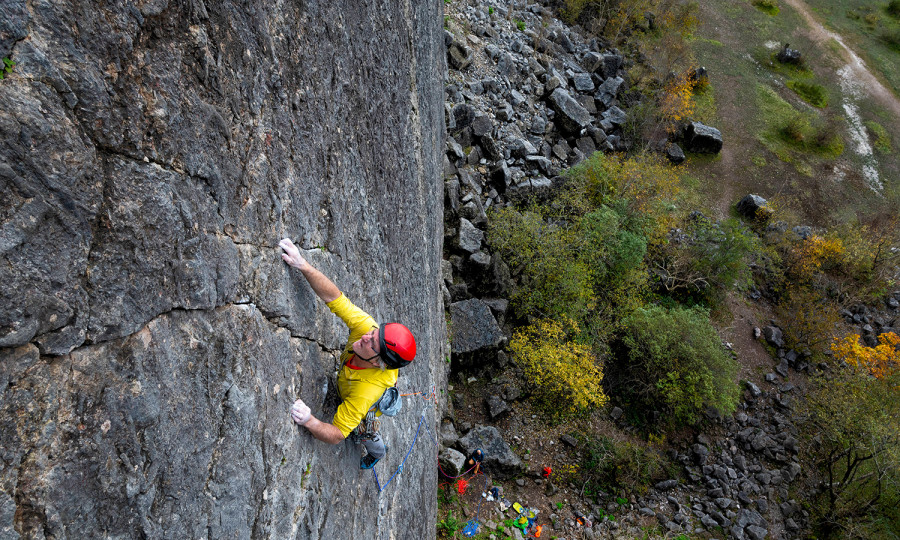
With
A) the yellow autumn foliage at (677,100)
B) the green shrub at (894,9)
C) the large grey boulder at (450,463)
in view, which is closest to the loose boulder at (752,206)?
the yellow autumn foliage at (677,100)

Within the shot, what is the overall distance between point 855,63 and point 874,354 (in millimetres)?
24199

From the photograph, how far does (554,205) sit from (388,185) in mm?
12084

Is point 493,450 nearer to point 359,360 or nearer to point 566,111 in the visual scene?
point 359,360

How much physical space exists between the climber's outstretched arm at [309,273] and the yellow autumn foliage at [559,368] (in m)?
10.4

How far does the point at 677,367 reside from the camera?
14.3 metres

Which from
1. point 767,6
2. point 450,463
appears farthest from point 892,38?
point 450,463

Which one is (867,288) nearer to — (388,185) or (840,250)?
(840,250)

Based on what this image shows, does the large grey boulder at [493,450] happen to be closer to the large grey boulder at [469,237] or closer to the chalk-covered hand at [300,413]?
the large grey boulder at [469,237]

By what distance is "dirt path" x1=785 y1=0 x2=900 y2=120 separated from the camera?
27.6m

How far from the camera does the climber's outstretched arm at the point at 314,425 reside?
3.26 metres

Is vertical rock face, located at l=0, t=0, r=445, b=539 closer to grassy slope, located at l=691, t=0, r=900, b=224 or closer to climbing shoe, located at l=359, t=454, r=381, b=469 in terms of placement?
climbing shoe, located at l=359, t=454, r=381, b=469

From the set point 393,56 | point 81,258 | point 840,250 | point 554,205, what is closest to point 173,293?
point 81,258

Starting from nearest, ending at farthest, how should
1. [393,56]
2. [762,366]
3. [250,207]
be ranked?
1. [250,207]
2. [393,56]
3. [762,366]

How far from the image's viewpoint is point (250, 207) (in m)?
2.91
